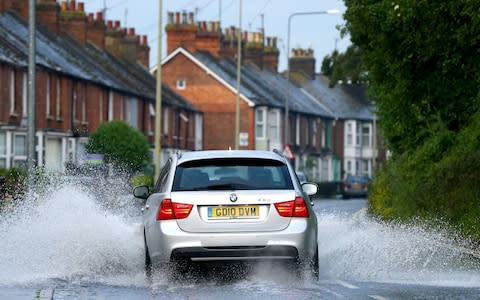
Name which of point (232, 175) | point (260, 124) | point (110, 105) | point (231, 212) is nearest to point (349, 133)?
point (260, 124)

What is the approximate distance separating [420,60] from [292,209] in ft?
47.5

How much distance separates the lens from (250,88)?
3509 inches

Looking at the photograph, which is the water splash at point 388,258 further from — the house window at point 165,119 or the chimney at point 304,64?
the chimney at point 304,64

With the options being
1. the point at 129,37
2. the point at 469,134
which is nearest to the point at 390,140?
the point at 469,134

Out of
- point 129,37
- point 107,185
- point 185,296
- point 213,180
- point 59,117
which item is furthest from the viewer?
point 129,37

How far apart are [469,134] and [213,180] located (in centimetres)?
1474

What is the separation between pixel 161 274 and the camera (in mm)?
15125

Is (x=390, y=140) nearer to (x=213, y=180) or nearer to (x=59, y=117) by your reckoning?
(x=59, y=117)

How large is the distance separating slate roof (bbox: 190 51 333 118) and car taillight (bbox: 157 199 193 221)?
7093 centimetres

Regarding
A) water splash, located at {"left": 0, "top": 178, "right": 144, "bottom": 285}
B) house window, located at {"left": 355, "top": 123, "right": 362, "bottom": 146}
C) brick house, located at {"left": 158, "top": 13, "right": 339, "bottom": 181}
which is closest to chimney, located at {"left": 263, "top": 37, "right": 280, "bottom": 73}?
brick house, located at {"left": 158, "top": 13, "right": 339, "bottom": 181}

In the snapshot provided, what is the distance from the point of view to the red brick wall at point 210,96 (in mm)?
86625

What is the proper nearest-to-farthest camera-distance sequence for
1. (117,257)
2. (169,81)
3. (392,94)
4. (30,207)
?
1. (117,257)
2. (30,207)
3. (392,94)
4. (169,81)

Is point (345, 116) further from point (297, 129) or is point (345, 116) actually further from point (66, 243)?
A: point (66, 243)

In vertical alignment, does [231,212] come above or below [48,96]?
below
